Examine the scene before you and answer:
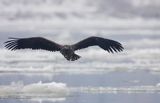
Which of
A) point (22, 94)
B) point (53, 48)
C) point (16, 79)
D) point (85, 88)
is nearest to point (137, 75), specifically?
point (85, 88)

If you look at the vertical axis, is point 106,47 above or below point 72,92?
below

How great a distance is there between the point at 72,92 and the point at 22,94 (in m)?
11.4

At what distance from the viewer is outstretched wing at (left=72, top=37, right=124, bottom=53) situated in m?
20.2

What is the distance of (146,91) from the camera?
4766 inches

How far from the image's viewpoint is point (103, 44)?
2036 cm

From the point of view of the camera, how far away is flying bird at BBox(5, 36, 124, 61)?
20.2 meters

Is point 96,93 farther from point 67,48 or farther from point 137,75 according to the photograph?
point 67,48

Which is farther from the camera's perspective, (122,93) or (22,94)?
(122,93)

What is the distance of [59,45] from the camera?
20.7 meters

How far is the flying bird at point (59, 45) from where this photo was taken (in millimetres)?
20172

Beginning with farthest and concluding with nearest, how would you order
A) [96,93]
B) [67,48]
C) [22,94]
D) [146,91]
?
1. [96,93]
2. [146,91]
3. [22,94]
4. [67,48]

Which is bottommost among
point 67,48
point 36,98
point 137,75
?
point 67,48

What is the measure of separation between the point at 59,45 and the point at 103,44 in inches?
53.0

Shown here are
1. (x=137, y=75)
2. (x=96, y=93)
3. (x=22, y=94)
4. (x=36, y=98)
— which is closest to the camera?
(x=36, y=98)
